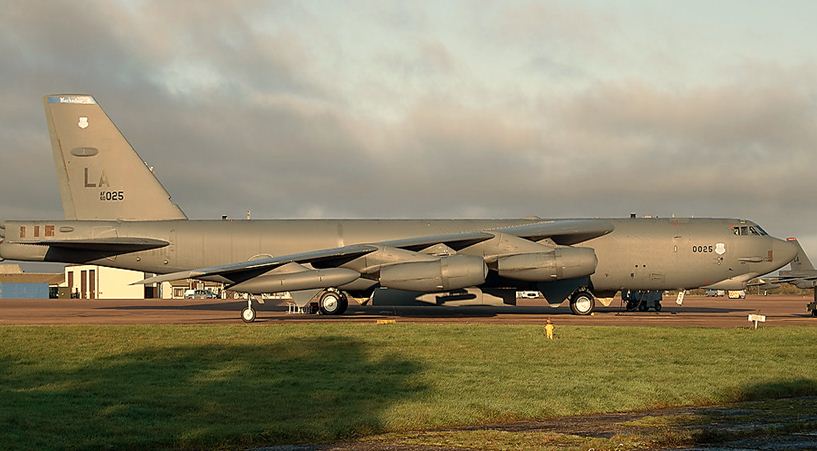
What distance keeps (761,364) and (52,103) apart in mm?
28315

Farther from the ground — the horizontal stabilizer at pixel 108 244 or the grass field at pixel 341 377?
the horizontal stabilizer at pixel 108 244

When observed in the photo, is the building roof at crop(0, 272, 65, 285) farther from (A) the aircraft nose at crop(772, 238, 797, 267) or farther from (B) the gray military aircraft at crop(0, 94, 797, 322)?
(A) the aircraft nose at crop(772, 238, 797, 267)

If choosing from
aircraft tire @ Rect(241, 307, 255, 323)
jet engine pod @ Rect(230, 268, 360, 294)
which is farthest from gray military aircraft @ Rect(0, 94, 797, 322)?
aircraft tire @ Rect(241, 307, 255, 323)

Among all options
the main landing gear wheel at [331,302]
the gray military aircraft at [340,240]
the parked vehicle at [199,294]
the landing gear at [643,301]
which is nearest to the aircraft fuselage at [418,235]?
the gray military aircraft at [340,240]

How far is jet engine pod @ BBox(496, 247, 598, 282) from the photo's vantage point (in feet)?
104

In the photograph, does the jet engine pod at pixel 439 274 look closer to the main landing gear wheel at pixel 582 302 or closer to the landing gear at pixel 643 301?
the main landing gear wheel at pixel 582 302

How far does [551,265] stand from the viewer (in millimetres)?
31672

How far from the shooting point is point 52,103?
35.6 metres

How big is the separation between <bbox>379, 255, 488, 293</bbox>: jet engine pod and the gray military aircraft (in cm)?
130

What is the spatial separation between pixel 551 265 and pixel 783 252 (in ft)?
33.1

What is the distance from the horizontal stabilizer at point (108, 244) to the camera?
110 ft

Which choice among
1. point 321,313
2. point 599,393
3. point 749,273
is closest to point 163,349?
point 599,393

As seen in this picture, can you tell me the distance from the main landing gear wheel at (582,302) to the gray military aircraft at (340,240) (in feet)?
0.15

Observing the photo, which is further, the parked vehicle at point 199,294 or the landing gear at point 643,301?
the parked vehicle at point 199,294
